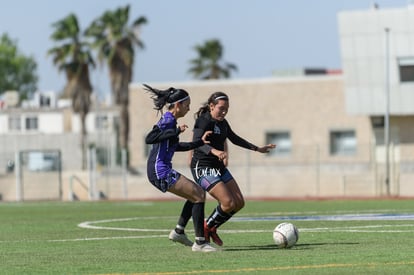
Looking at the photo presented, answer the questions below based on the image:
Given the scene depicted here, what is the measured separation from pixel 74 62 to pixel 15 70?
198 ft

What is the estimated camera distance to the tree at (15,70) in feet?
472

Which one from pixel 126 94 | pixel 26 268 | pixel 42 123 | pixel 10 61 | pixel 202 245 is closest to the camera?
pixel 26 268

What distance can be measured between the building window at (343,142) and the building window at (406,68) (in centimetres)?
507

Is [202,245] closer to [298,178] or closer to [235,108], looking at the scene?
[298,178]

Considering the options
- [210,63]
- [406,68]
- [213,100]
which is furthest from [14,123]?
[213,100]

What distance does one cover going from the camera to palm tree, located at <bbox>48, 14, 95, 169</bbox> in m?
86.7

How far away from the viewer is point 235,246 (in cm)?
1709

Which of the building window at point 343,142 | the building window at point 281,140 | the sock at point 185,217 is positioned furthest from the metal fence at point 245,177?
the sock at point 185,217

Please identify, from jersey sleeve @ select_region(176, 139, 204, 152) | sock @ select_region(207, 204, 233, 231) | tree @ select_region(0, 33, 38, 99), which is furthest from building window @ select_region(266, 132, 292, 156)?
tree @ select_region(0, 33, 38, 99)

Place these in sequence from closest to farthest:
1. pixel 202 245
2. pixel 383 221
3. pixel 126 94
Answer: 1. pixel 202 245
2. pixel 383 221
3. pixel 126 94

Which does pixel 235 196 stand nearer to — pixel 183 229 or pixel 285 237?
pixel 183 229

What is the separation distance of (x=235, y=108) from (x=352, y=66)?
351 inches

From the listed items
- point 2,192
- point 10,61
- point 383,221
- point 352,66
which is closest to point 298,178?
point 352,66

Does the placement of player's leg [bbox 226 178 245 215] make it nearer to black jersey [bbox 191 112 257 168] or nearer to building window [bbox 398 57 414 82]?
black jersey [bbox 191 112 257 168]
